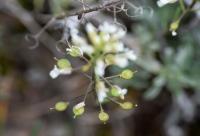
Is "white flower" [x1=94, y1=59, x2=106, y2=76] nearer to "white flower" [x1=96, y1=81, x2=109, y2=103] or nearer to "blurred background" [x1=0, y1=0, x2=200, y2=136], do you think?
"white flower" [x1=96, y1=81, x2=109, y2=103]

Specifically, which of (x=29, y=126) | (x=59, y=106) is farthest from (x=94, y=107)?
(x=59, y=106)

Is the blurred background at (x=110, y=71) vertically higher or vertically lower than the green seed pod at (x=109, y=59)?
higher

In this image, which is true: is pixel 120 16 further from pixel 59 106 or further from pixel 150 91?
pixel 59 106

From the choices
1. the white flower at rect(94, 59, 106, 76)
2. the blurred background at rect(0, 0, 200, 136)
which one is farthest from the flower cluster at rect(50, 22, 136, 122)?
the blurred background at rect(0, 0, 200, 136)

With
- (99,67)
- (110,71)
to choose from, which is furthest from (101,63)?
(110,71)

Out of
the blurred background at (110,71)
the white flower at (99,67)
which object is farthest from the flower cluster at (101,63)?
the blurred background at (110,71)

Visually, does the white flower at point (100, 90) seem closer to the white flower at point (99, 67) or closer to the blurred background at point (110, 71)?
the white flower at point (99, 67)
